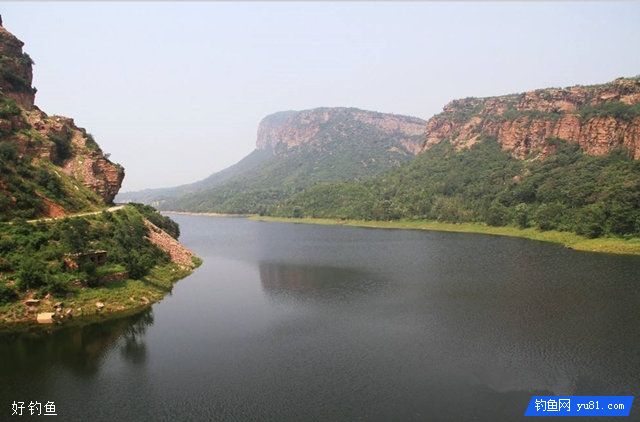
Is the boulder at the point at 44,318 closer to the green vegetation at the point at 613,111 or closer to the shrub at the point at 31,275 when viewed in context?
the shrub at the point at 31,275

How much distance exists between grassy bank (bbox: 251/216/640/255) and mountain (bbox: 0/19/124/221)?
250 ft

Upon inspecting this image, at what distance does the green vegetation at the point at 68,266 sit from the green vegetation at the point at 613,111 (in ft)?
375

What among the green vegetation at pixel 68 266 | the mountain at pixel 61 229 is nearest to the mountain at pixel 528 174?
the mountain at pixel 61 229

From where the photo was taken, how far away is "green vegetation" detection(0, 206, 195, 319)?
1697 inches

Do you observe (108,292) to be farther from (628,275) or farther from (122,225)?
(628,275)

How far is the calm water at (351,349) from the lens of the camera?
2744cm

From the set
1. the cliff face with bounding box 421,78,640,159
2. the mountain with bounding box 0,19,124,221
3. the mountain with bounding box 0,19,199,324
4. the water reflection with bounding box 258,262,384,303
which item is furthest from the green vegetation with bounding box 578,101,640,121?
the mountain with bounding box 0,19,124,221

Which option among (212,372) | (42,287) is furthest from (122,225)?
(212,372)

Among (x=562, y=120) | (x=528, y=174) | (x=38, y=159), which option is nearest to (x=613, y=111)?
(x=562, y=120)

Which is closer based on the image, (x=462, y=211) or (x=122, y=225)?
(x=122, y=225)

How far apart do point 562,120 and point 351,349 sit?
434ft

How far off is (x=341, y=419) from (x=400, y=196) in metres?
133

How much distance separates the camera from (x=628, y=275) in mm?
56344

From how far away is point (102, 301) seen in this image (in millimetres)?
46000
